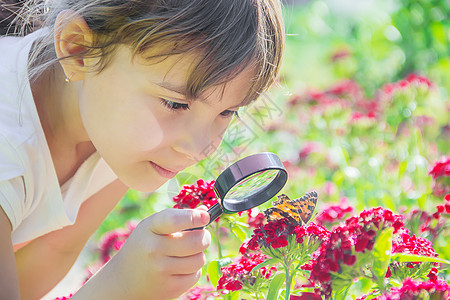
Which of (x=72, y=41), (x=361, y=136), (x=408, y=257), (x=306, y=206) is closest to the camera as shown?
(x=408, y=257)

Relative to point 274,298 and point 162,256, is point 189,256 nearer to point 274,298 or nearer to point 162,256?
point 162,256

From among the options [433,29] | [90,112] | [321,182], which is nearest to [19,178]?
[90,112]

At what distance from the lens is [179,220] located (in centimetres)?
96

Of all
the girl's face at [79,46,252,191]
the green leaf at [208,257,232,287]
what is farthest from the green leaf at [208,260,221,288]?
the girl's face at [79,46,252,191]

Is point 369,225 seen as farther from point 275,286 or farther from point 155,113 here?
point 155,113

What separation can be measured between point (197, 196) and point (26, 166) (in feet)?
1.29

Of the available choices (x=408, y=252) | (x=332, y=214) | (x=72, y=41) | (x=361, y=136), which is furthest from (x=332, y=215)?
(x=361, y=136)

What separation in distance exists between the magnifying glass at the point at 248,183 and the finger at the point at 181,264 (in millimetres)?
72

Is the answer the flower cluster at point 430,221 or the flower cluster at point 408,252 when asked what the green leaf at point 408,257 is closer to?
the flower cluster at point 408,252

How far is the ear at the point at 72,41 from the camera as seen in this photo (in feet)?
3.87

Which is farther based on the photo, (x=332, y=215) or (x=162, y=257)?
(x=332, y=215)

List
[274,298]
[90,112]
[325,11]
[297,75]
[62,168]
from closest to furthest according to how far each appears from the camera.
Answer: [274,298] → [90,112] → [62,168] → [297,75] → [325,11]

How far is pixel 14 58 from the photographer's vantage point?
1400 millimetres

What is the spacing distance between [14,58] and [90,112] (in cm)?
32
